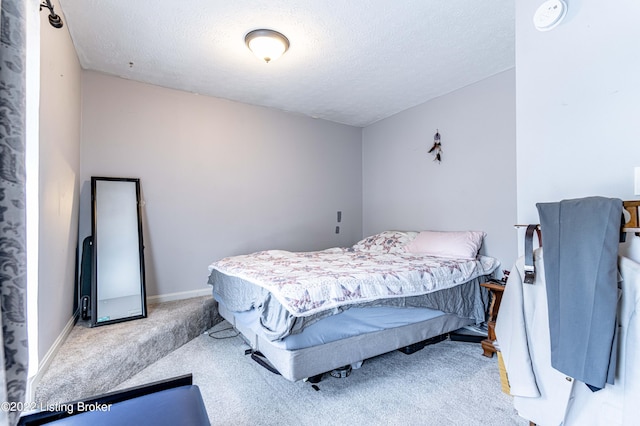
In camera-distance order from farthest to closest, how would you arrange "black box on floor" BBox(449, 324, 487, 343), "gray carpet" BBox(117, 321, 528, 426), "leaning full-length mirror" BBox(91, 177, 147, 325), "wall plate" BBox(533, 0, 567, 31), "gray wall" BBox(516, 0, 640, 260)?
"black box on floor" BBox(449, 324, 487, 343) → "leaning full-length mirror" BBox(91, 177, 147, 325) → "gray carpet" BBox(117, 321, 528, 426) → "wall plate" BBox(533, 0, 567, 31) → "gray wall" BBox(516, 0, 640, 260)

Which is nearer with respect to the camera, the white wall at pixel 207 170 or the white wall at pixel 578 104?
the white wall at pixel 578 104

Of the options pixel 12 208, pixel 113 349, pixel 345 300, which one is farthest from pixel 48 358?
pixel 345 300

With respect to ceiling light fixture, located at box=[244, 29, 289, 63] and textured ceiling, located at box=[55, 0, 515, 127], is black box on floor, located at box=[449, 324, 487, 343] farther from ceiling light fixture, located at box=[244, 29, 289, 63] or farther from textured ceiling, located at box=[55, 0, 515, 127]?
ceiling light fixture, located at box=[244, 29, 289, 63]

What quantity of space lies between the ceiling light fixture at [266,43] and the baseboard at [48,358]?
2352 millimetres

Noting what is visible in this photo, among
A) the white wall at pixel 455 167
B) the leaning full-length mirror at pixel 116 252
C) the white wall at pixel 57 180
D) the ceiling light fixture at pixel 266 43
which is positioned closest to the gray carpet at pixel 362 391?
the leaning full-length mirror at pixel 116 252

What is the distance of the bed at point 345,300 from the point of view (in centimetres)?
179

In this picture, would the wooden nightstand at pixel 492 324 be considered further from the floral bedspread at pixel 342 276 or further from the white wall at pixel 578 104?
the white wall at pixel 578 104

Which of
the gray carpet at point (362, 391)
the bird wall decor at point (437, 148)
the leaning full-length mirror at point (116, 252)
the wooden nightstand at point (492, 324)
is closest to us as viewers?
the gray carpet at point (362, 391)

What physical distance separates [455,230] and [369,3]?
2.40 m

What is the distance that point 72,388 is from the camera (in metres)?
1.79

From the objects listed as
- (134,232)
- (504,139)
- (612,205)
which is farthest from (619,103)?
(134,232)

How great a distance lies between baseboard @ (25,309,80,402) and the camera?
1564 mm

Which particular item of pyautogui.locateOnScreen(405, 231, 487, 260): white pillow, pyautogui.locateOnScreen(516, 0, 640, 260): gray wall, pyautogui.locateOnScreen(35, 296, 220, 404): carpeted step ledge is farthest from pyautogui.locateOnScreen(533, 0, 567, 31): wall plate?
pyautogui.locateOnScreen(35, 296, 220, 404): carpeted step ledge

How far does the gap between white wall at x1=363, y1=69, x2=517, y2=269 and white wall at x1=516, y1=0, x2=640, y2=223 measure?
1.51 meters
